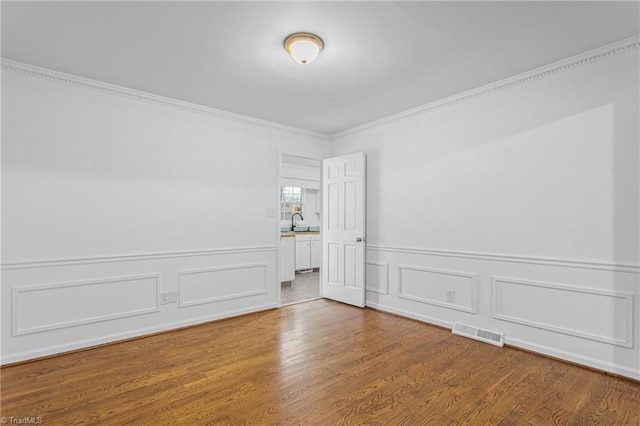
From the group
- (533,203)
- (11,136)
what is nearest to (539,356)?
(533,203)

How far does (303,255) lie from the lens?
741 centimetres

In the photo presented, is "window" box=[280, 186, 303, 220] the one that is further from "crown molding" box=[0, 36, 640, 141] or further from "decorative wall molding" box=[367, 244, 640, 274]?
"decorative wall molding" box=[367, 244, 640, 274]

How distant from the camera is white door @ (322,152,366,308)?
4609 mm

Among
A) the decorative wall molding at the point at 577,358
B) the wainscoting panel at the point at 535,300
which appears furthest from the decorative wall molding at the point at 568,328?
the decorative wall molding at the point at 577,358

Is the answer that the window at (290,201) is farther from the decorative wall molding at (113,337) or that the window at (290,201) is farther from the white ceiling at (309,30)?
the white ceiling at (309,30)

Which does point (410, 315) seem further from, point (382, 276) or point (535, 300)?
point (535, 300)

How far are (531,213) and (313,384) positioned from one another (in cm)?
242

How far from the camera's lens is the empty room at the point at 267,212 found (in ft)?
7.41

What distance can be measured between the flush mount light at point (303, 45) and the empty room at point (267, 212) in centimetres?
1

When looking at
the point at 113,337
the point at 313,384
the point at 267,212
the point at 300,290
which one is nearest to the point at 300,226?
the point at 300,290

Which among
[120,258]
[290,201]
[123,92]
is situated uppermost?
[123,92]

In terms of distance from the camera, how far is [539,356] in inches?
117

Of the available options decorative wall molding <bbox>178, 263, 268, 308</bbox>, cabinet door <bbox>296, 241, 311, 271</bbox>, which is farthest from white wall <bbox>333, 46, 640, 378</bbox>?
cabinet door <bbox>296, 241, 311, 271</bbox>

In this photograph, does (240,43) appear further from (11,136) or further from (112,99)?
(11,136)
